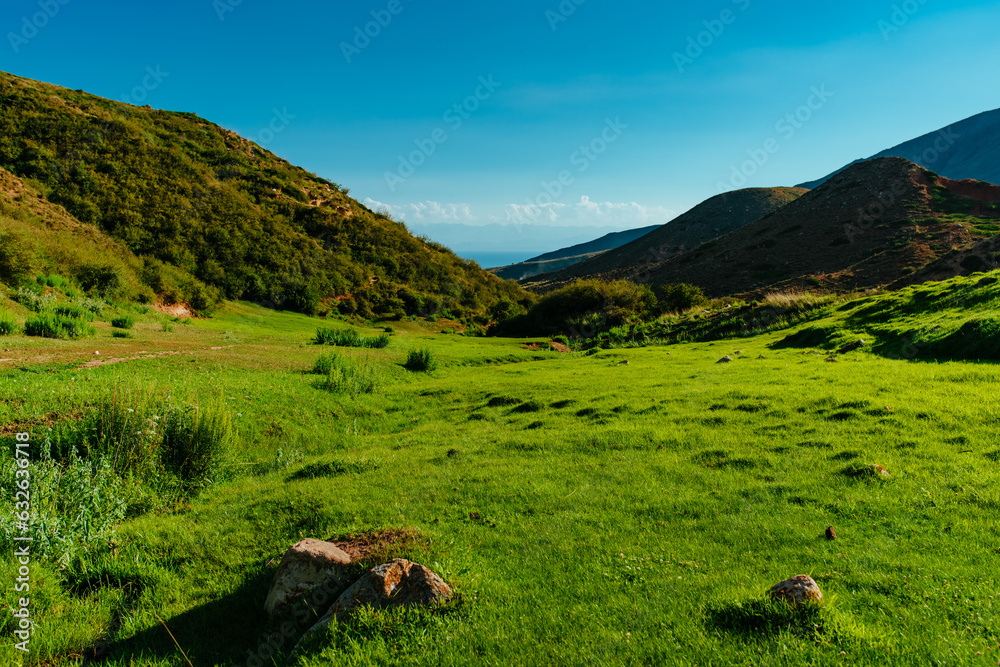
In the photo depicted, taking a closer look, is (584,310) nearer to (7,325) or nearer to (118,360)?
(118,360)

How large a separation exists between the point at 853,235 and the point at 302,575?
67.3m

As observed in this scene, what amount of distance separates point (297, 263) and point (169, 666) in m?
52.9

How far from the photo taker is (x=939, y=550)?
14.7 feet

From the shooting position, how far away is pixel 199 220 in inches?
1912

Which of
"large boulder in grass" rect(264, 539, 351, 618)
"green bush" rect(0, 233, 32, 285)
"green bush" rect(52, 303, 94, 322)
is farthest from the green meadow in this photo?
"green bush" rect(0, 233, 32, 285)

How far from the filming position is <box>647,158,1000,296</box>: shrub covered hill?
41.4 meters

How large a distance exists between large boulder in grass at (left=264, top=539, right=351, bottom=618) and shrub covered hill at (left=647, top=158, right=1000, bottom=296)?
37410 mm

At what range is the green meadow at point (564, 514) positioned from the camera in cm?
386

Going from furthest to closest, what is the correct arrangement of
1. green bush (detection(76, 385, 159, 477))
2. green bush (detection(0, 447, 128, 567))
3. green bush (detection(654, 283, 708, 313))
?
1. green bush (detection(654, 283, 708, 313))
2. green bush (detection(76, 385, 159, 477))
3. green bush (detection(0, 447, 128, 567))

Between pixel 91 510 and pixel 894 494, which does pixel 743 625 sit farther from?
pixel 91 510

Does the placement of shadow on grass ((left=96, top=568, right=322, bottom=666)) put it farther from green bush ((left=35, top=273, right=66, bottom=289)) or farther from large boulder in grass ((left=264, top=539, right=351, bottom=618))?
green bush ((left=35, top=273, right=66, bottom=289))

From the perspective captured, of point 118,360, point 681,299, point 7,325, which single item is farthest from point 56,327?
point 681,299

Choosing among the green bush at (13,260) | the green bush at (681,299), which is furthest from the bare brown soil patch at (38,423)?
the green bush at (681,299)

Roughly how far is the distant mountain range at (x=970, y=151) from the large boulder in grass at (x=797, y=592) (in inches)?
7276
